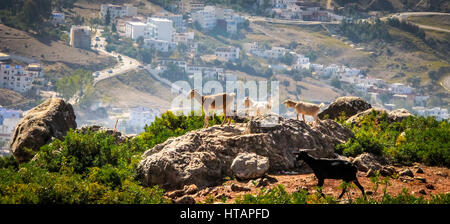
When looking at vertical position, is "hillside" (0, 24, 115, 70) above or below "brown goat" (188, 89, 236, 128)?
below

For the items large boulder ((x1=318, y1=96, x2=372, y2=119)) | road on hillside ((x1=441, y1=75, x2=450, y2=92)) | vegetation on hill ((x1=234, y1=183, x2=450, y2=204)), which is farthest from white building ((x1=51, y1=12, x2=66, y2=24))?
vegetation on hill ((x1=234, y1=183, x2=450, y2=204))

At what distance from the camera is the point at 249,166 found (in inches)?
294

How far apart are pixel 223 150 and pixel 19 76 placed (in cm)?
8736

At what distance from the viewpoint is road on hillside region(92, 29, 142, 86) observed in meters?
97.2

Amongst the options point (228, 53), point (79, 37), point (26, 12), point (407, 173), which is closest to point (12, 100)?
point (79, 37)

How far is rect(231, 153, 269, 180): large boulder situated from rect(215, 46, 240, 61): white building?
364 ft

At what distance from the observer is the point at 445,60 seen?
A: 10338cm

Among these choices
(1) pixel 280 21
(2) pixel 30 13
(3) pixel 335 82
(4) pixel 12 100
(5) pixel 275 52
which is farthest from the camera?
(1) pixel 280 21

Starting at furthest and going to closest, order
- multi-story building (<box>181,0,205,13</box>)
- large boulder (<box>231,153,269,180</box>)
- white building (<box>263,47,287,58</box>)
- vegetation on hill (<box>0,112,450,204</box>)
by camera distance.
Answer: multi-story building (<box>181,0,205,13</box>), white building (<box>263,47,287,58</box>), large boulder (<box>231,153,269,180</box>), vegetation on hill (<box>0,112,450,204</box>)

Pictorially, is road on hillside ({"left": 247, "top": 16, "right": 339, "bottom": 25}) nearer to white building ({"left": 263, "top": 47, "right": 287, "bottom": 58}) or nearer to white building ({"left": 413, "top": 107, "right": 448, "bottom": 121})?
white building ({"left": 263, "top": 47, "right": 287, "bottom": 58})

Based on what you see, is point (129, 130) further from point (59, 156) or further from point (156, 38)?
point (59, 156)

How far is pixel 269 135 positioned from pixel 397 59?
10774 cm

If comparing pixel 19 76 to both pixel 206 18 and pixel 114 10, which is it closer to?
pixel 114 10
